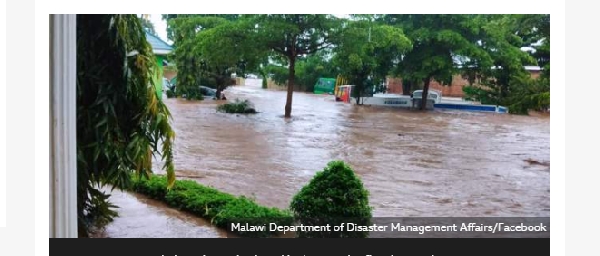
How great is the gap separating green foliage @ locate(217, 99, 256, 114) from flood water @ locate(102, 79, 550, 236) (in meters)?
0.07

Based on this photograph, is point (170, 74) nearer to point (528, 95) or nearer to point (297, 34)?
point (297, 34)

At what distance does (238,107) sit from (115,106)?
1.61m

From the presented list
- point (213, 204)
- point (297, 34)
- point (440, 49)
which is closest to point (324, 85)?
point (297, 34)

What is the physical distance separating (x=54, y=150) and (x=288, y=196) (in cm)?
190

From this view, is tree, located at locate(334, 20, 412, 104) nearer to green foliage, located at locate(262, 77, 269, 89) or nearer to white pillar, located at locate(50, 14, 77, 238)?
green foliage, located at locate(262, 77, 269, 89)

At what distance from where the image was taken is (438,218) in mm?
4105

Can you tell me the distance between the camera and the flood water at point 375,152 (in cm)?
469

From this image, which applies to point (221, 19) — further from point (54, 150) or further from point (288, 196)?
point (54, 150)

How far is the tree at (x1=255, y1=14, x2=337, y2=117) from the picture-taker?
5387 mm

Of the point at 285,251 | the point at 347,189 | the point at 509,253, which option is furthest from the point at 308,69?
the point at 509,253

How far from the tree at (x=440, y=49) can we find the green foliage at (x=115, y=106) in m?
2.11

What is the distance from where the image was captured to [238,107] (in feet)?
17.0

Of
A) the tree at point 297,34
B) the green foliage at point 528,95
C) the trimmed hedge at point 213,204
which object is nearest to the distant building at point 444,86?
the green foliage at point 528,95

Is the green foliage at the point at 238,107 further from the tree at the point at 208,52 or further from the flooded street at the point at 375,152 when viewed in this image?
the tree at the point at 208,52
